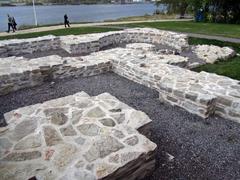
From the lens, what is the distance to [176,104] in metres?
6.43

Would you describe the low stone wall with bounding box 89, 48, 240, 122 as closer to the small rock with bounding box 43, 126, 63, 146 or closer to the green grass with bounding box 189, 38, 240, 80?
the green grass with bounding box 189, 38, 240, 80

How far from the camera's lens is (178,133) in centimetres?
533

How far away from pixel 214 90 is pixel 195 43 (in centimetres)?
954

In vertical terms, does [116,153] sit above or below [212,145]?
above

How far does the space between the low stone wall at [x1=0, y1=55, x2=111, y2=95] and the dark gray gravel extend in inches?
12.7

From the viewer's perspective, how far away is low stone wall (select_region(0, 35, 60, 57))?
1209cm

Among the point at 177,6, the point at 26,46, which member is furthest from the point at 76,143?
the point at 177,6

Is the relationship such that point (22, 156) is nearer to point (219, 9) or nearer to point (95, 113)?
point (95, 113)

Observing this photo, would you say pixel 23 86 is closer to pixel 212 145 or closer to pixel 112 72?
pixel 112 72

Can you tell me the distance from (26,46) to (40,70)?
5313 millimetres

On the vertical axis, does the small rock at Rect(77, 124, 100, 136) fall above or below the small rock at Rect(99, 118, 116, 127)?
below

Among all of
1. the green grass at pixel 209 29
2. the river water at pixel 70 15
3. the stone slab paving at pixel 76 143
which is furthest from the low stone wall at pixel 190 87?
the river water at pixel 70 15

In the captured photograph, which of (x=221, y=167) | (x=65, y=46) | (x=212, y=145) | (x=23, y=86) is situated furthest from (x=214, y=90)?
(x=65, y=46)

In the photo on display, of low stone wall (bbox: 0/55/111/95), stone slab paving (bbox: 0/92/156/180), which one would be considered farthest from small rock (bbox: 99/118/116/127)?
low stone wall (bbox: 0/55/111/95)
